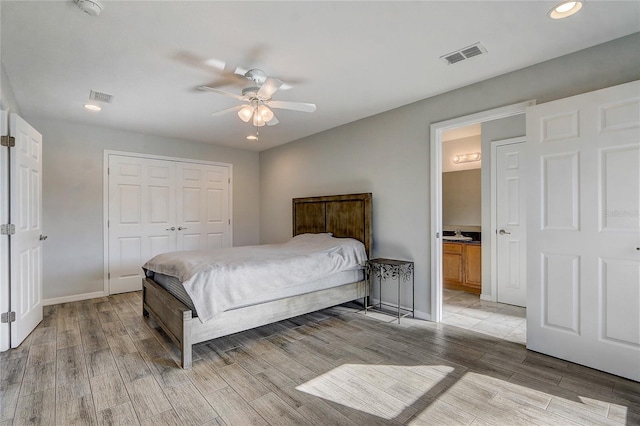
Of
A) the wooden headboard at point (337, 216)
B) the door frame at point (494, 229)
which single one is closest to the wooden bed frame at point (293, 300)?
the wooden headboard at point (337, 216)

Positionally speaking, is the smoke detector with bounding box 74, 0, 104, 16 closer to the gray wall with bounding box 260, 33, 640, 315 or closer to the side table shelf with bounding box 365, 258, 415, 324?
the gray wall with bounding box 260, 33, 640, 315

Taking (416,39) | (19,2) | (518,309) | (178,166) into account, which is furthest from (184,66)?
(518,309)

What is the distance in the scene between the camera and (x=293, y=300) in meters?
3.14

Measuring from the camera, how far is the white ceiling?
6.52 ft

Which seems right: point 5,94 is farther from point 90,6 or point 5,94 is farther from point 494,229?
point 494,229

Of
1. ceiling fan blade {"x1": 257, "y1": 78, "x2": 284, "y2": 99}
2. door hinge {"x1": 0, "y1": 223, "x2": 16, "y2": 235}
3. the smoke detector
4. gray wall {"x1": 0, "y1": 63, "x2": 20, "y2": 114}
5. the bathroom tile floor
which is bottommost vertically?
the bathroom tile floor

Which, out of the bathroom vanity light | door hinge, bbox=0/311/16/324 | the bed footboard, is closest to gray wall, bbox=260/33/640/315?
the bathroom vanity light

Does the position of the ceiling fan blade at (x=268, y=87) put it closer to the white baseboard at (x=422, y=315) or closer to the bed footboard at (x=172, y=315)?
the bed footboard at (x=172, y=315)

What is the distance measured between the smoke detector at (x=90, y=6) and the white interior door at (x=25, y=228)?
5.37 feet

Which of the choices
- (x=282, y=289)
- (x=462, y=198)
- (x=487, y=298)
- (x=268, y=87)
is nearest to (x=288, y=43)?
(x=268, y=87)

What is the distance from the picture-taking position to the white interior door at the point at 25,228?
2775 millimetres

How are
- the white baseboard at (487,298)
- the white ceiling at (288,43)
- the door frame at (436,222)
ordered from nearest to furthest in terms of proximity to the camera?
the white ceiling at (288,43)
the door frame at (436,222)
the white baseboard at (487,298)

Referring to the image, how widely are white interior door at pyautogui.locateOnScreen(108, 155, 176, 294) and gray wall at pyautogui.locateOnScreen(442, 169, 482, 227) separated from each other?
4922 mm

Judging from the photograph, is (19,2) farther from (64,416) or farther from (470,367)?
(470,367)
